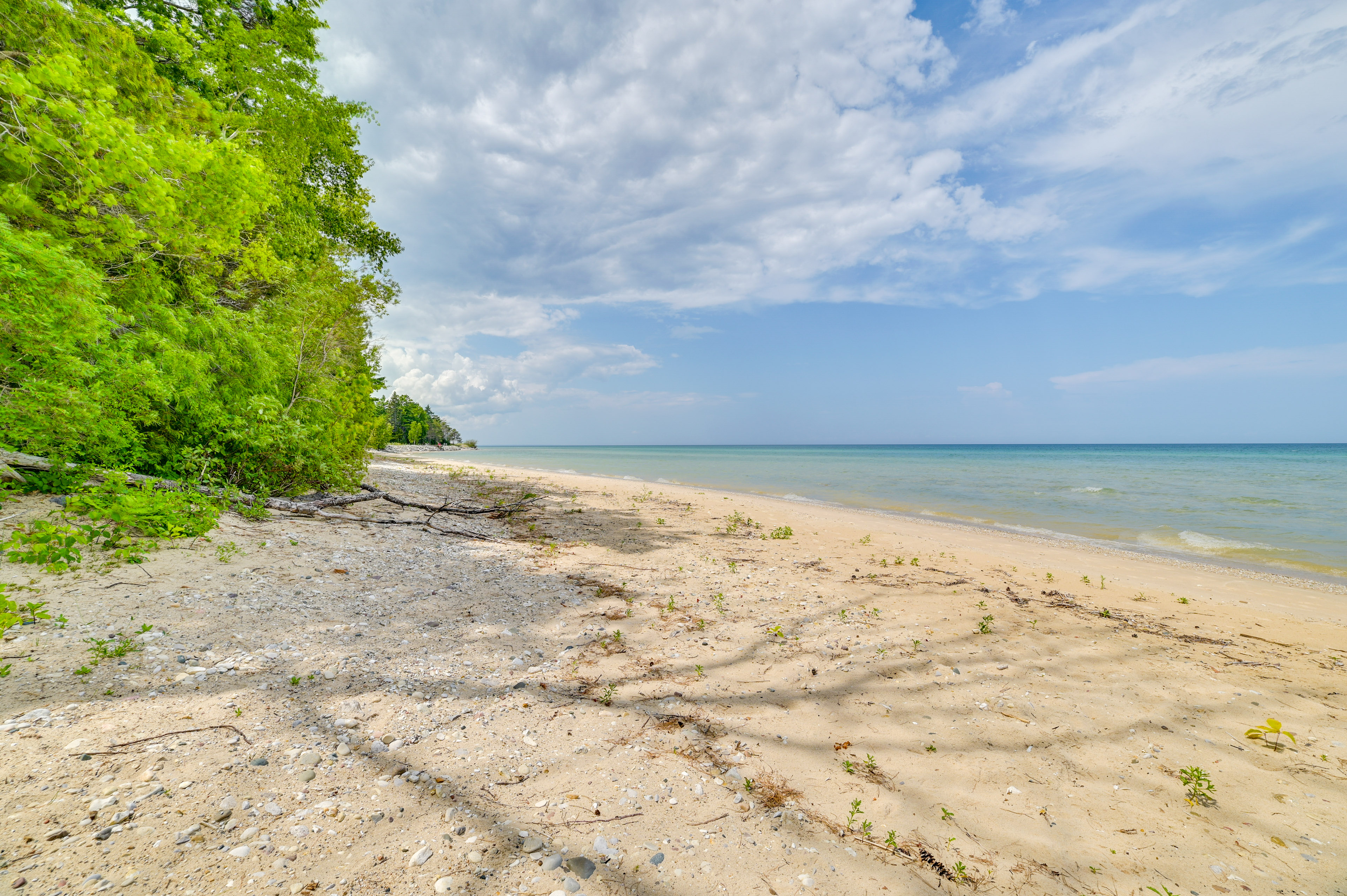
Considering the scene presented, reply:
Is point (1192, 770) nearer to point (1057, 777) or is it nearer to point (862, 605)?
point (1057, 777)

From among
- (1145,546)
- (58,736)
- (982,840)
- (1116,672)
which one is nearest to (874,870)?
(982,840)

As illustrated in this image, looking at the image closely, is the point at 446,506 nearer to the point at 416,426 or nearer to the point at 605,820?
the point at 605,820

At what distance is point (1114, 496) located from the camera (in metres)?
22.0

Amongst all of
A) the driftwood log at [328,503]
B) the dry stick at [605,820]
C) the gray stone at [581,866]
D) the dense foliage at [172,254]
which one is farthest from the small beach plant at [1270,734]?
the dense foliage at [172,254]

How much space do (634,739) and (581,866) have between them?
45.2 inches

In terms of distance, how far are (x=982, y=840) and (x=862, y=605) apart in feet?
13.2

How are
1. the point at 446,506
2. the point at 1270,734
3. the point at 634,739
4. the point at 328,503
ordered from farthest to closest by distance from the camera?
the point at 446,506 → the point at 328,503 → the point at 1270,734 → the point at 634,739

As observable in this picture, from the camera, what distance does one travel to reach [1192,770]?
330 cm

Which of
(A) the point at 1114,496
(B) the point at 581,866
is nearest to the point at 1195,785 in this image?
(B) the point at 581,866

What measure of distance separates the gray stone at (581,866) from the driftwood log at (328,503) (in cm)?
683

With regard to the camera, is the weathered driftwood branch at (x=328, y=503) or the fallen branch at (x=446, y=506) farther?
the fallen branch at (x=446, y=506)

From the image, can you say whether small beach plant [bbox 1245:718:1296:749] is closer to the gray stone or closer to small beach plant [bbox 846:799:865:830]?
small beach plant [bbox 846:799:865:830]

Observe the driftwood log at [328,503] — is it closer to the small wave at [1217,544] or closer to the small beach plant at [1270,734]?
the small beach plant at [1270,734]

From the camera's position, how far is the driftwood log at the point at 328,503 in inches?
233
